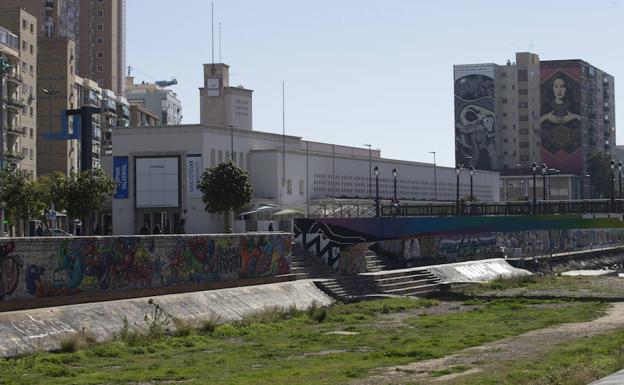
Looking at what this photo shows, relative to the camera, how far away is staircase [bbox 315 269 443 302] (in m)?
69.2

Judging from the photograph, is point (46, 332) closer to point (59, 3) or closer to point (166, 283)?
point (166, 283)

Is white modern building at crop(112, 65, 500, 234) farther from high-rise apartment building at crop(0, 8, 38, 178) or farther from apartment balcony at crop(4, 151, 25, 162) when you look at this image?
apartment balcony at crop(4, 151, 25, 162)

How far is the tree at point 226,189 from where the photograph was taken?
7825 cm

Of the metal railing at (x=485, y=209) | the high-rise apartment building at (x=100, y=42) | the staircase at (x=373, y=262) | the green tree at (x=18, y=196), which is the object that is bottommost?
the staircase at (x=373, y=262)

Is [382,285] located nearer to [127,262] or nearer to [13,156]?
[127,262]

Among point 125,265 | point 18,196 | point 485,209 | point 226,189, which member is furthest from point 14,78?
point 125,265

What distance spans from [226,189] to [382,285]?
13.3 metres

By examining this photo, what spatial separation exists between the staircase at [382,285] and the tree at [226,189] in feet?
34.4

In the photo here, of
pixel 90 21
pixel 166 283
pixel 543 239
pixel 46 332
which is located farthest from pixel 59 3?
pixel 46 332

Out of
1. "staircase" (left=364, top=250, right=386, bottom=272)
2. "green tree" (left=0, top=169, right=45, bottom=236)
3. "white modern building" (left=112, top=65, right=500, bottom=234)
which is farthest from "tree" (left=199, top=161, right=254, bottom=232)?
"green tree" (left=0, top=169, right=45, bottom=236)

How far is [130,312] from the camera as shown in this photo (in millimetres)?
48781

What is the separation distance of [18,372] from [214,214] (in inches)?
2028

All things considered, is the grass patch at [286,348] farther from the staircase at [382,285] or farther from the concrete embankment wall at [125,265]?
the staircase at [382,285]

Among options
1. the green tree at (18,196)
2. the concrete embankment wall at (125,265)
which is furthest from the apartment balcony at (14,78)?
the concrete embankment wall at (125,265)
